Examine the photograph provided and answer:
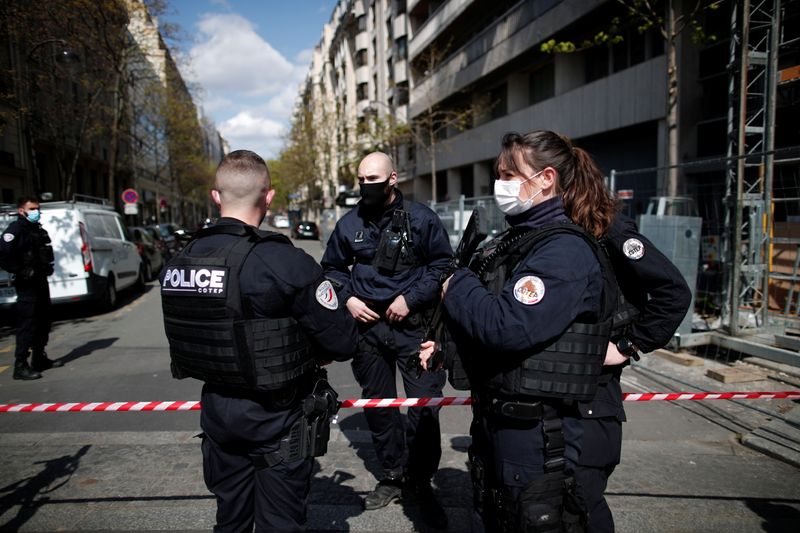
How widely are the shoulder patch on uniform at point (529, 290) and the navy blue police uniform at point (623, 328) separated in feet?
1.50

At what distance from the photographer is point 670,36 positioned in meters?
7.61

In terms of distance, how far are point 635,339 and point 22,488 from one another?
3.74 meters

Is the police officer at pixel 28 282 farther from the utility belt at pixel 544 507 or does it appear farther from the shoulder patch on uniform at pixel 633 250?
the shoulder patch on uniform at pixel 633 250

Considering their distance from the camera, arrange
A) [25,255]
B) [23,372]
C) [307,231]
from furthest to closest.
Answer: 1. [307,231]
2. [23,372]
3. [25,255]

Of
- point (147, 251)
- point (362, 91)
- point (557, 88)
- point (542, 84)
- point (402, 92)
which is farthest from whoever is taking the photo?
point (362, 91)

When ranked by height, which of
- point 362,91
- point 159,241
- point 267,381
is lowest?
point 267,381

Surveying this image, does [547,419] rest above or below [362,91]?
below

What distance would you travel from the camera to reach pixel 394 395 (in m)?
3.18

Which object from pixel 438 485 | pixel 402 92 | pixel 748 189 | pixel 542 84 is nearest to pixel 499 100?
pixel 542 84

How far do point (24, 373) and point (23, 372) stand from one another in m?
0.02

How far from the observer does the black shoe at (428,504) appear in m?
2.91

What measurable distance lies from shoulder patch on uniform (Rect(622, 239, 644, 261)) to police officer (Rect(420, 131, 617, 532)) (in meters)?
0.12

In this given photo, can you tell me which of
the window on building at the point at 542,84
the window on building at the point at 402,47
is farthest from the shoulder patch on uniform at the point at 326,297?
the window on building at the point at 402,47

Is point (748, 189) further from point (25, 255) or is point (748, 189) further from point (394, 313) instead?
point (25, 255)
